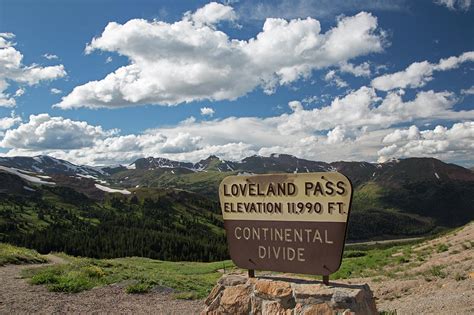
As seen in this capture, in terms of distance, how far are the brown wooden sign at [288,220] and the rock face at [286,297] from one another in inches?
20.2

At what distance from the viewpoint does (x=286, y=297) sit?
10336mm

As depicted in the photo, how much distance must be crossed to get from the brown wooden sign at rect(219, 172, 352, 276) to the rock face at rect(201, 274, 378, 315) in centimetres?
51

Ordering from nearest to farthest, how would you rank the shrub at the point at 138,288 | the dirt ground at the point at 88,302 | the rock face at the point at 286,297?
the rock face at the point at 286,297 < the dirt ground at the point at 88,302 < the shrub at the point at 138,288

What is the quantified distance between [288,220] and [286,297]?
2096 millimetres

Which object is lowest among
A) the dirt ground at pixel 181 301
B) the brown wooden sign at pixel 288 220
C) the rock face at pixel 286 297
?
the dirt ground at pixel 181 301

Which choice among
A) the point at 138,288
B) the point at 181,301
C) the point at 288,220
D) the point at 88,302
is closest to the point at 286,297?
the point at 288,220

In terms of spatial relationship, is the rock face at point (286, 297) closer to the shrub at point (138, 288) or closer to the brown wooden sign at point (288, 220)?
the brown wooden sign at point (288, 220)

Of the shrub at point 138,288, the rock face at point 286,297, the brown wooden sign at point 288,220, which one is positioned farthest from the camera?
the shrub at point 138,288

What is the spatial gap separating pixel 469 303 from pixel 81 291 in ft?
59.2

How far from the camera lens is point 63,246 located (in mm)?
152125

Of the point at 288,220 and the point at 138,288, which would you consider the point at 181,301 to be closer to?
the point at 138,288

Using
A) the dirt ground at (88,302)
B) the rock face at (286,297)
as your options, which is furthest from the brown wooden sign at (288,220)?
the dirt ground at (88,302)

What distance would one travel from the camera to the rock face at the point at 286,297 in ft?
31.4

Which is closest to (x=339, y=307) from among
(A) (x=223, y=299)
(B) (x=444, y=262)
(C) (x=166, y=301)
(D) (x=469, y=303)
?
(A) (x=223, y=299)
